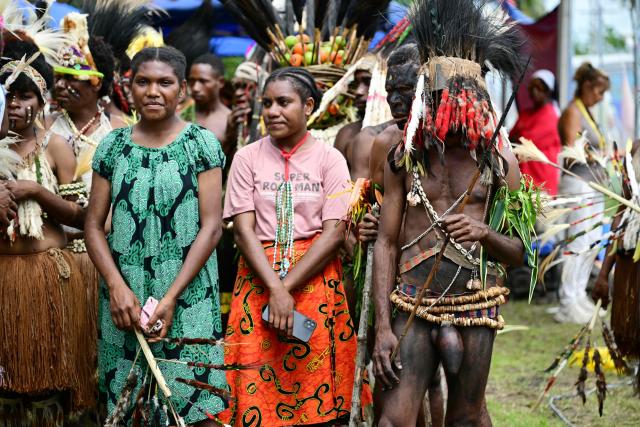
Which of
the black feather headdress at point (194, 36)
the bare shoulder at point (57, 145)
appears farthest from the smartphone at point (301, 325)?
the black feather headdress at point (194, 36)

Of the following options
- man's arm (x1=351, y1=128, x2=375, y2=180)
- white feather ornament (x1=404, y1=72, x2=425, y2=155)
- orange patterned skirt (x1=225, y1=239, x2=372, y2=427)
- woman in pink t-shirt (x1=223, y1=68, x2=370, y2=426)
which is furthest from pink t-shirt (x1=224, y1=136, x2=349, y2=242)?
white feather ornament (x1=404, y1=72, x2=425, y2=155)

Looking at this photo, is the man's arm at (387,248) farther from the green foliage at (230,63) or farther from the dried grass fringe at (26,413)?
the green foliage at (230,63)

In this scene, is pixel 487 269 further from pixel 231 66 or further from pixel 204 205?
pixel 231 66

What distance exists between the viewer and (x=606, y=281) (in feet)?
20.3

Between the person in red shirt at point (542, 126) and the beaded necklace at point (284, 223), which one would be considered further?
the person in red shirt at point (542, 126)

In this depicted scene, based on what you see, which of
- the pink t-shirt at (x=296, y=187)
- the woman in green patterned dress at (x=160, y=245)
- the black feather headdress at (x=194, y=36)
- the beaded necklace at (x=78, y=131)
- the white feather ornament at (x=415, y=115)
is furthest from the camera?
the black feather headdress at (x=194, y=36)

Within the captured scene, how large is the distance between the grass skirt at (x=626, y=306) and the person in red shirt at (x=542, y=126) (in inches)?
201

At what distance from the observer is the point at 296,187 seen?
195 inches

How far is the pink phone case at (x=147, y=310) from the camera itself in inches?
177

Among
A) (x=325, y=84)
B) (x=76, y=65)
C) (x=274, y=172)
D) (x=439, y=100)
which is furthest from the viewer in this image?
(x=325, y=84)

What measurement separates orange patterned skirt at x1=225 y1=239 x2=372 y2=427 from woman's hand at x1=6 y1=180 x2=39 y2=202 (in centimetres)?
115

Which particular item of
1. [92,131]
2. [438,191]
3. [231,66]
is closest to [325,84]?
[92,131]

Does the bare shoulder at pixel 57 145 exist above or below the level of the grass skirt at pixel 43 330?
above

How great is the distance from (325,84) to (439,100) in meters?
2.30
